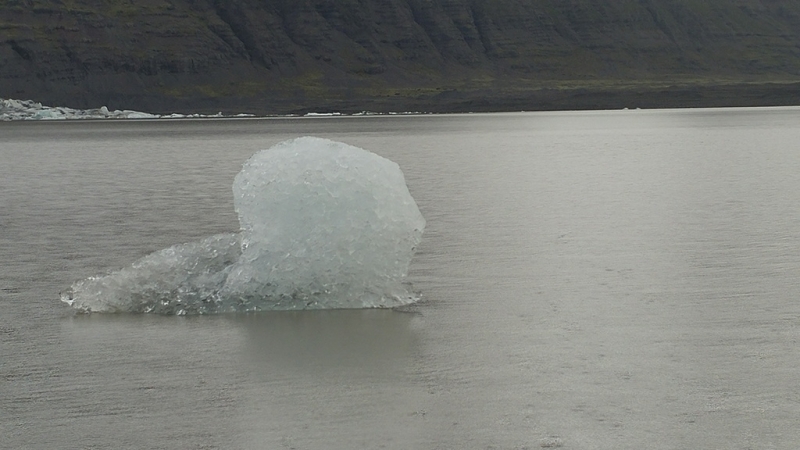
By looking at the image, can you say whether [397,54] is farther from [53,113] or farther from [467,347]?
[467,347]

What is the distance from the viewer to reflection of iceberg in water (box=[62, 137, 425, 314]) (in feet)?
34.8

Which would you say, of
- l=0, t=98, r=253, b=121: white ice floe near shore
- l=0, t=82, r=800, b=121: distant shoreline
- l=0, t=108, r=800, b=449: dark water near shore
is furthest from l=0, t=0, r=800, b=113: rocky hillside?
l=0, t=108, r=800, b=449: dark water near shore

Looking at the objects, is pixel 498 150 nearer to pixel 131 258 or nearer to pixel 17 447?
pixel 131 258

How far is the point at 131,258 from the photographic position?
13.6 metres

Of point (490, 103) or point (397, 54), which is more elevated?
point (490, 103)

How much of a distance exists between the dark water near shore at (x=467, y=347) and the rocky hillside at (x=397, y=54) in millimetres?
100992

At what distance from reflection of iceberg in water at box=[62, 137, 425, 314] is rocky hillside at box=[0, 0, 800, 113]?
343 ft

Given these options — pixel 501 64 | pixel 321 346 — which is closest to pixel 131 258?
pixel 321 346

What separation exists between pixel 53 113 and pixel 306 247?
9244cm

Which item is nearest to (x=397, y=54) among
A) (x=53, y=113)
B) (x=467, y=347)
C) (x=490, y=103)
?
(x=490, y=103)

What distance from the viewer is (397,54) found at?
14062 centimetres

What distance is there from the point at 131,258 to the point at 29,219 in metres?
5.66

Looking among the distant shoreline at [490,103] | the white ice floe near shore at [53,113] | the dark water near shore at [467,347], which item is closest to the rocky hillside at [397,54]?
the distant shoreline at [490,103]

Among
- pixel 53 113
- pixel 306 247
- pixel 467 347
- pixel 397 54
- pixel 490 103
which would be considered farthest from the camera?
pixel 397 54
